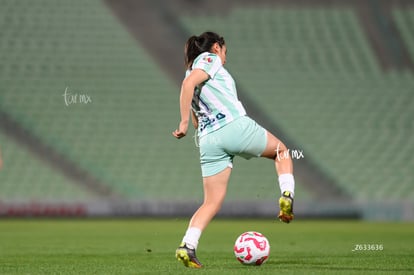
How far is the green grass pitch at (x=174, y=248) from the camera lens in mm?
7203

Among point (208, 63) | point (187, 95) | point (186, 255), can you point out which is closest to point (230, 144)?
point (187, 95)

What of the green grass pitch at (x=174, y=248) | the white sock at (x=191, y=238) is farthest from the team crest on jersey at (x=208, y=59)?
the green grass pitch at (x=174, y=248)

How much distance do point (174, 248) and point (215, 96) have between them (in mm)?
3787

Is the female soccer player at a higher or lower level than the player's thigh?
higher

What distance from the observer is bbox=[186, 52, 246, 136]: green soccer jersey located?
709 cm

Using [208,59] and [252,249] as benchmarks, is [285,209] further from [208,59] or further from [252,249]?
[208,59]

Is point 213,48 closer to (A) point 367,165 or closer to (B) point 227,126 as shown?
(B) point 227,126

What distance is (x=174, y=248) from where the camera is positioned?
1054 cm

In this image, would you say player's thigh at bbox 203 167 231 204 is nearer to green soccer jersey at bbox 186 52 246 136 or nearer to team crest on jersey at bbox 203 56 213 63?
green soccer jersey at bbox 186 52 246 136

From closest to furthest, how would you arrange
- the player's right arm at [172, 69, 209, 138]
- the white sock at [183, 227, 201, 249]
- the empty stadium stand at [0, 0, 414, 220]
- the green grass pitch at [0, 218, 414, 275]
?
the player's right arm at [172, 69, 209, 138]
the white sock at [183, 227, 201, 249]
the green grass pitch at [0, 218, 414, 275]
the empty stadium stand at [0, 0, 414, 220]

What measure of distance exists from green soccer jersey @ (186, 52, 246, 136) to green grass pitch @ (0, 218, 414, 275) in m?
1.14

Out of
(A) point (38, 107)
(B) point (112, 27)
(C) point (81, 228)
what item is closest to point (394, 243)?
(C) point (81, 228)

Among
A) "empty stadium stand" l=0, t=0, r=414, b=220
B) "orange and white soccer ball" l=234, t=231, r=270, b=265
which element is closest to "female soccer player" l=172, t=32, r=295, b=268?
"orange and white soccer ball" l=234, t=231, r=270, b=265

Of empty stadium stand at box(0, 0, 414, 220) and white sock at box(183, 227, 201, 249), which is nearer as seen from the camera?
white sock at box(183, 227, 201, 249)
